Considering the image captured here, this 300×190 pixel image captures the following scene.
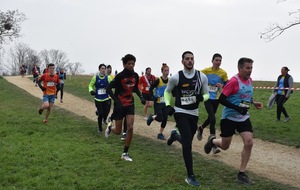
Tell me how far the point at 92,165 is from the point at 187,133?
224 cm

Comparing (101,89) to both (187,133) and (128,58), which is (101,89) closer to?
(128,58)

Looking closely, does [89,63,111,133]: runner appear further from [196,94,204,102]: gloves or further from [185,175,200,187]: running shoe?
[185,175,200,187]: running shoe

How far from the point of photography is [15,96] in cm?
2311

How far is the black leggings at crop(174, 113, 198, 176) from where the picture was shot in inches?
254

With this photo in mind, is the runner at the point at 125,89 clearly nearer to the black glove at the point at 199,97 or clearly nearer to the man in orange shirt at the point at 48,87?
the black glove at the point at 199,97

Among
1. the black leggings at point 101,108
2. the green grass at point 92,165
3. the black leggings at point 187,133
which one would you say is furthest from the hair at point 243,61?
the black leggings at point 101,108

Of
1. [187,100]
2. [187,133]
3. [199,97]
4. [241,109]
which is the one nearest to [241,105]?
[241,109]

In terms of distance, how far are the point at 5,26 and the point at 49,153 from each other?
113 ft

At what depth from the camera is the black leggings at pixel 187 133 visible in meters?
6.46

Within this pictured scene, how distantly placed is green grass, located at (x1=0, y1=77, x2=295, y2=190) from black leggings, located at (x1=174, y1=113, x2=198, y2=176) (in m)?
0.39

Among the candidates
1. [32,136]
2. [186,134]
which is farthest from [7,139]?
[186,134]

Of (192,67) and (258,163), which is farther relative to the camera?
(258,163)

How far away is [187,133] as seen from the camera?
6504mm

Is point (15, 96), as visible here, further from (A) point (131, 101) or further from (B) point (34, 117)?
(A) point (131, 101)
